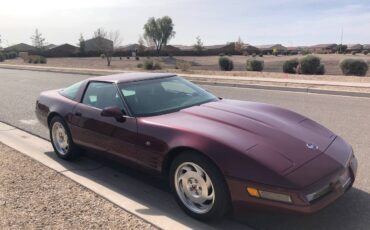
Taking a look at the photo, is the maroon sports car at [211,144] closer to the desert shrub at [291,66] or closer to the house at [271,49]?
the desert shrub at [291,66]

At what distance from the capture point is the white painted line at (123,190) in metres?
3.73

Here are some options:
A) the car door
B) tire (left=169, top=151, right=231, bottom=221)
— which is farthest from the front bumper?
the car door

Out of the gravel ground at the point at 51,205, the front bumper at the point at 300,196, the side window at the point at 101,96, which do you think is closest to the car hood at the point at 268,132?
the front bumper at the point at 300,196

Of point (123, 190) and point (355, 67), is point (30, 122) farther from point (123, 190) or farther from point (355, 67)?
point (355, 67)

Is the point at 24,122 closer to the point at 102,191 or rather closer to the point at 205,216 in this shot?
the point at 102,191

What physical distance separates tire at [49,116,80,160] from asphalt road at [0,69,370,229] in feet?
4.71

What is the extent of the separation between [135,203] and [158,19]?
354 feet

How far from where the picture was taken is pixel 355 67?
20984 mm

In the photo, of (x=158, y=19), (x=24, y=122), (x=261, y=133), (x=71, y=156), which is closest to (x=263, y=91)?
(x=24, y=122)

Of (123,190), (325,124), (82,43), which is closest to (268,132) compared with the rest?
(123,190)

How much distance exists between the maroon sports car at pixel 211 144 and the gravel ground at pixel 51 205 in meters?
0.53

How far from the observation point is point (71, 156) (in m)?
5.57

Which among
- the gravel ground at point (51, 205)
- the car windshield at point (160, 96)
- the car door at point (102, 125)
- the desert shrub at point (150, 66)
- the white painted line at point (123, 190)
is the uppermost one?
the car windshield at point (160, 96)

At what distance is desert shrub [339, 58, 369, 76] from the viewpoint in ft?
68.2
